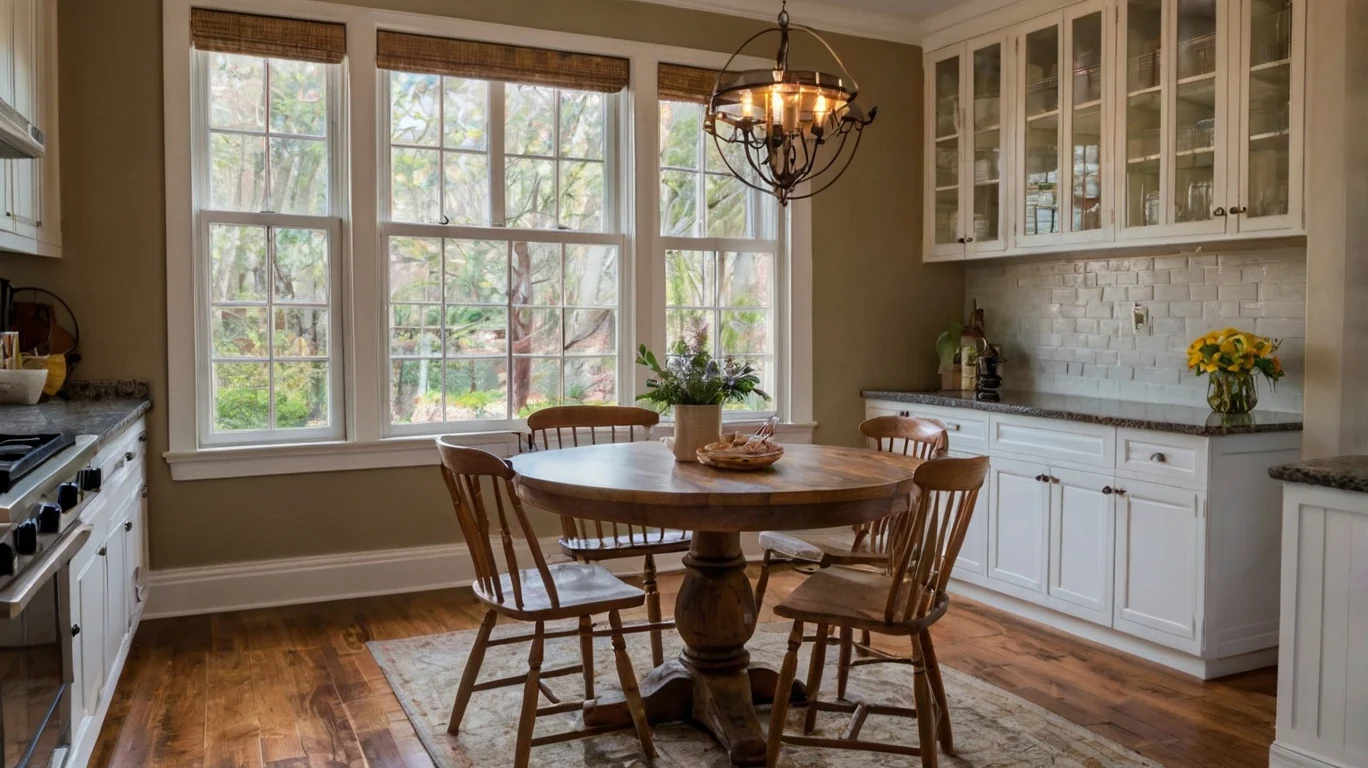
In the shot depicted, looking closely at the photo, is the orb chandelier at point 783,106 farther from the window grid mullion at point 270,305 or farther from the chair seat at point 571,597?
the window grid mullion at point 270,305

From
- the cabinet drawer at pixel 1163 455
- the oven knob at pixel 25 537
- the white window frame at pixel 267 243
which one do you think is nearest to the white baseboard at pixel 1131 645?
the cabinet drawer at pixel 1163 455

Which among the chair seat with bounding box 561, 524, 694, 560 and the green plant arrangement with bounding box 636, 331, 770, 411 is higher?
the green plant arrangement with bounding box 636, 331, 770, 411

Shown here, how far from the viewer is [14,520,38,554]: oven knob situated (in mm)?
1669

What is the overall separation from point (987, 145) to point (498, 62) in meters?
2.34

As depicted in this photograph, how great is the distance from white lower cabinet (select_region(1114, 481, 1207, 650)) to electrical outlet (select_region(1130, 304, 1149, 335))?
1039 mm

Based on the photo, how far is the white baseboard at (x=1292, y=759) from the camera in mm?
2531

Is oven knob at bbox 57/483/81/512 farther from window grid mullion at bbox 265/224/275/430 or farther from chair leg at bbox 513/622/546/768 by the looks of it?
window grid mullion at bbox 265/224/275/430

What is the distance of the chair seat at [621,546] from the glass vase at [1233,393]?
6.77ft

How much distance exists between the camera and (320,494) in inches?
165

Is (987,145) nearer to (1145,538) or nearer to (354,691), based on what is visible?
(1145,538)

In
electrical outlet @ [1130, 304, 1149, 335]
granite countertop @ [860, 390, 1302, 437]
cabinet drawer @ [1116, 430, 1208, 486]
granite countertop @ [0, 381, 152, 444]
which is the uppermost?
electrical outlet @ [1130, 304, 1149, 335]

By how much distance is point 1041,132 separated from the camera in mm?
4523

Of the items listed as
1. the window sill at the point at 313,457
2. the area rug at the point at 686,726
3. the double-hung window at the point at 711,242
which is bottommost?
the area rug at the point at 686,726

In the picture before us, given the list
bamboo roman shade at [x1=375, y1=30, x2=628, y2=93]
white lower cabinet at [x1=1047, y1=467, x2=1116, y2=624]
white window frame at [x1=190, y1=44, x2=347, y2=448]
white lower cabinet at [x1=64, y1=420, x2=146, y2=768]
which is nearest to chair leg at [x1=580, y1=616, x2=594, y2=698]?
white lower cabinet at [x1=64, y1=420, x2=146, y2=768]
